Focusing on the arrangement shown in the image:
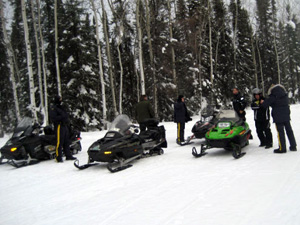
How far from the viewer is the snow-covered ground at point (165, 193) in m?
3.52

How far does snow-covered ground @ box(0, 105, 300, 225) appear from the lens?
11.6 ft

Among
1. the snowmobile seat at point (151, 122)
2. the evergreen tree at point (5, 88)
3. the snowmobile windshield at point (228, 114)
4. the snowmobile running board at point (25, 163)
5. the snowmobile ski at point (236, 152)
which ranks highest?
the evergreen tree at point (5, 88)

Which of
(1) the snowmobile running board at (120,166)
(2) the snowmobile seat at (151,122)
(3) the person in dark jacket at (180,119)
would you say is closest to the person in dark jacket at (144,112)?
(2) the snowmobile seat at (151,122)

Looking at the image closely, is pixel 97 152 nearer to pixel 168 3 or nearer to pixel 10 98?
pixel 168 3

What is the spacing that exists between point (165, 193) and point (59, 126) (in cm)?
472

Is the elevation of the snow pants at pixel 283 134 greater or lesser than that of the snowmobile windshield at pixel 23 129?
lesser

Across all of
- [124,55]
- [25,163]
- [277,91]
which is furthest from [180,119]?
[124,55]

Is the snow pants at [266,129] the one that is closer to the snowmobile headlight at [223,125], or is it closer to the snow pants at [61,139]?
the snowmobile headlight at [223,125]

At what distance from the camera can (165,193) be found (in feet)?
14.6

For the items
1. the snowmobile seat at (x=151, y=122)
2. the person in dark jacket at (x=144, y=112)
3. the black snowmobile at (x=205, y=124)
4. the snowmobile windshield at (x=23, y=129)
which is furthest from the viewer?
the person in dark jacket at (x=144, y=112)

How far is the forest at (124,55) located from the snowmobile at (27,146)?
17.5 ft

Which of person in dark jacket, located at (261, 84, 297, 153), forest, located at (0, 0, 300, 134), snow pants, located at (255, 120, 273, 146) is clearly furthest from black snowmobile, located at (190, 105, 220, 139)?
forest, located at (0, 0, 300, 134)

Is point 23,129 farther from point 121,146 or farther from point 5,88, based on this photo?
point 5,88

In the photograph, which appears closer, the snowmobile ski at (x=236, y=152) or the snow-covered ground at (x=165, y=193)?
the snow-covered ground at (x=165, y=193)
